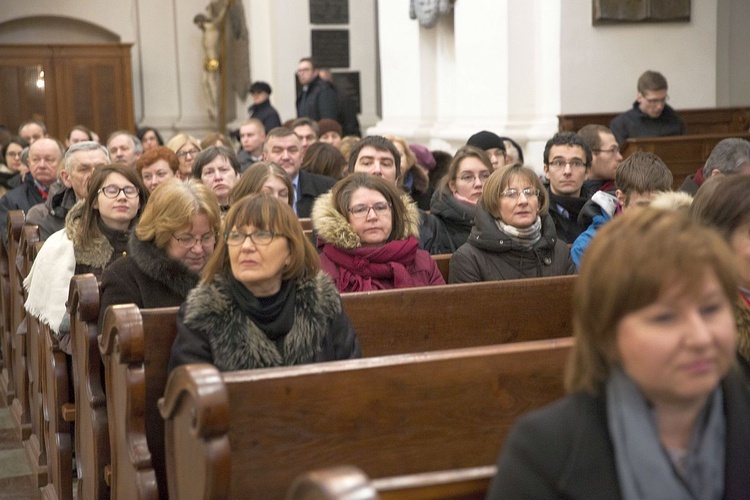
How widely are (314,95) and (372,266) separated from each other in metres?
7.20

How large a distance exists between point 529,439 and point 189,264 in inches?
86.1

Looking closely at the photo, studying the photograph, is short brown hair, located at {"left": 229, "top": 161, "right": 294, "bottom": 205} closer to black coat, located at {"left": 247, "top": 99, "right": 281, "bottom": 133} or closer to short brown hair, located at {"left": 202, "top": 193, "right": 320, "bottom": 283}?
short brown hair, located at {"left": 202, "top": 193, "right": 320, "bottom": 283}

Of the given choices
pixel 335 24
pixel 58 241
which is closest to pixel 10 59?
pixel 335 24

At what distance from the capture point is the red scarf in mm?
3893

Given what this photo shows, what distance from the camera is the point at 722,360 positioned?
148 cm

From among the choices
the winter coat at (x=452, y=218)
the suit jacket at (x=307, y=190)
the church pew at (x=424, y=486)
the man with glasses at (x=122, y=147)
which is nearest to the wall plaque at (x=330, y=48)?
the man with glasses at (x=122, y=147)

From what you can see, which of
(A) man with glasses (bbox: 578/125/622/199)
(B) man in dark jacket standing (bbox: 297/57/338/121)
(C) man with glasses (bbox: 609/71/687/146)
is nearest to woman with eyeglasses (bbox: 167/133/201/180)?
(A) man with glasses (bbox: 578/125/622/199)

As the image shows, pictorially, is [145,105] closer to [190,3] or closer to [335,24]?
[190,3]

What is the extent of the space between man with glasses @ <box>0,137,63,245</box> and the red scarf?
3109mm

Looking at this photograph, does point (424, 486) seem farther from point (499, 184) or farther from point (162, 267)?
point (499, 184)

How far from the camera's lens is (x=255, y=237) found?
2893 millimetres

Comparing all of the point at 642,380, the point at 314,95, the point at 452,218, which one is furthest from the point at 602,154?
the point at 314,95

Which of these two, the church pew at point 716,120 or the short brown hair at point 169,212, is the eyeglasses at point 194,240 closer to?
the short brown hair at point 169,212

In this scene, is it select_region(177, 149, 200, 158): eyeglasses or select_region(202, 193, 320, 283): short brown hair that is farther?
select_region(177, 149, 200, 158): eyeglasses
